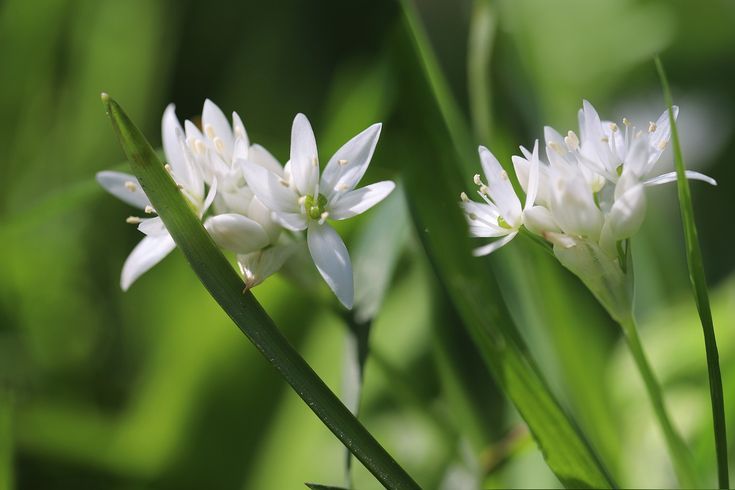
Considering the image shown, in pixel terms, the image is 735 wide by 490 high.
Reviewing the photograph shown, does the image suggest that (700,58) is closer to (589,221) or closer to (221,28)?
(221,28)

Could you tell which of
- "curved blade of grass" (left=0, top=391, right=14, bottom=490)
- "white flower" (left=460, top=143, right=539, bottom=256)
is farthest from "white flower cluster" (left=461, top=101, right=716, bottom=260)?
"curved blade of grass" (left=0, top=391, right=14, bottom=490)

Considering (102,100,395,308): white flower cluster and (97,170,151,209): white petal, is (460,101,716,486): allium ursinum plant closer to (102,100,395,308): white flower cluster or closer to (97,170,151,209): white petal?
(102,100,395,308): white flower cluster

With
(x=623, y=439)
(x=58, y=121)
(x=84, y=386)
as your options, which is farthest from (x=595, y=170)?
(x=58, y=121)

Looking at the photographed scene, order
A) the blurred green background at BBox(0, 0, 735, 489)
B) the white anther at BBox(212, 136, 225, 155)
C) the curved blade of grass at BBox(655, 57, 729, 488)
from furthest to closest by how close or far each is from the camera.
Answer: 1. the blurred green background at BBox(0, 0, 735, 489)
2. the white anther at BBox(212, 136, 225, 155)
3. the curved blade of grass at BBox(655, 57, 729, 488)

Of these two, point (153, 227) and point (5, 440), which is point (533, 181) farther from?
point (5, 440)

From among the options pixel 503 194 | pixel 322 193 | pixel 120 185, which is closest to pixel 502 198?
pixel 503 194

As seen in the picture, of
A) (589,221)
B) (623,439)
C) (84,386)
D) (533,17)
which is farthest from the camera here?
(533,17)
